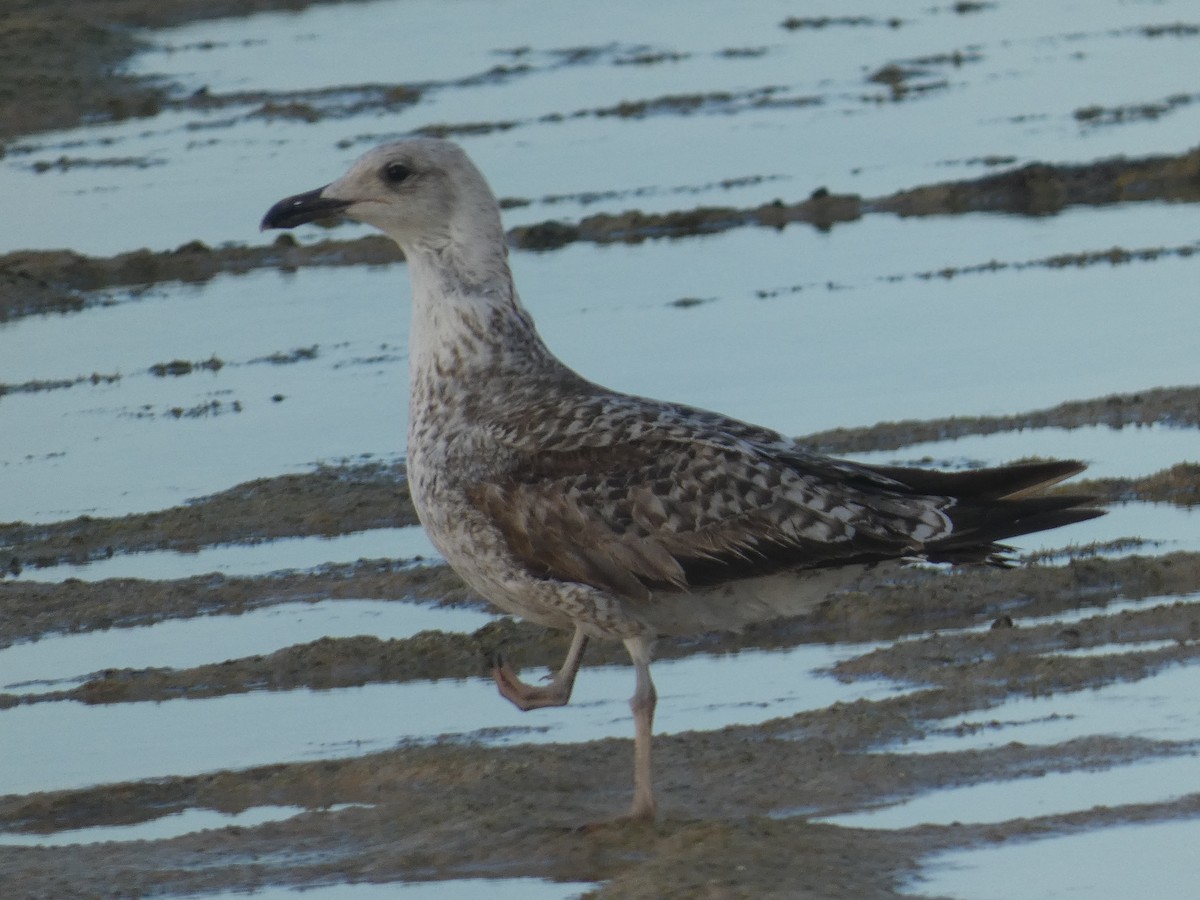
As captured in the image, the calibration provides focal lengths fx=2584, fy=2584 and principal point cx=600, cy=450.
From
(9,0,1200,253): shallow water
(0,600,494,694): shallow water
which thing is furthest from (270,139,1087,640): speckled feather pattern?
→ (9,0,1200,253): shallow water

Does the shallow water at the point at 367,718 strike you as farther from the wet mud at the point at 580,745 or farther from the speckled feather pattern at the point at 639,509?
the speckled feather pattern at the point at 639,509

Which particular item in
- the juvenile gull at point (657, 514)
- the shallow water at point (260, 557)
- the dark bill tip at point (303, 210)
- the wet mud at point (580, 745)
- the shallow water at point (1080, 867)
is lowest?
the shallow water at point (1080, 867)

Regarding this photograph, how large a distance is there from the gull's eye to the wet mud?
5.97 ft

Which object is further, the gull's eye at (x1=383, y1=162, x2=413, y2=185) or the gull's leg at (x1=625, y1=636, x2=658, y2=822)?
the gull's eye at (x1=383, y1=162, x2=413, y2=185)

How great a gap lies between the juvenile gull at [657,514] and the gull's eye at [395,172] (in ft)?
2.78

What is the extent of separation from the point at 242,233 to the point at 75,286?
78.5 inches

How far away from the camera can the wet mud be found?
281 inches

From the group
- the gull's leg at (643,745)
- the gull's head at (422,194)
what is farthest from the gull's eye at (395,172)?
the gull's leg at (643,745)

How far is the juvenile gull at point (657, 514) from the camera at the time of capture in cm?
720

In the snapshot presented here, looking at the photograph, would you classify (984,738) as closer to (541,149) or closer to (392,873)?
(392,873)

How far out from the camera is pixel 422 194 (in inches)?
320

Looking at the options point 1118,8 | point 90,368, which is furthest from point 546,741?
point 1118,8

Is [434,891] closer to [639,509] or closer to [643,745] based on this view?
[643,745]

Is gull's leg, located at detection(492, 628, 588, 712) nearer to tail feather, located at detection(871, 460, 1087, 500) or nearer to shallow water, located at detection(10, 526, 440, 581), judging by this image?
tail feather, located at detection(871, 460, 1087, 500)
